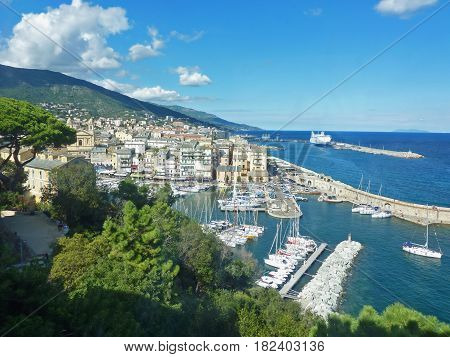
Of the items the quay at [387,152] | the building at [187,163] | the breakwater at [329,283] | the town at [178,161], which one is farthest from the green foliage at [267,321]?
the quay at [387,152]

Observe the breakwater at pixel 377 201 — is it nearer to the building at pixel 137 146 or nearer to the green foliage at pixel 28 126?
the building at pixel 137 146

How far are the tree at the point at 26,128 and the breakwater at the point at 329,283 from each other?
6041 mm

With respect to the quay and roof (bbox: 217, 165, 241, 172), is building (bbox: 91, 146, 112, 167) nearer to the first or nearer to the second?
roof (bbox: 217, 165, 241, 172)

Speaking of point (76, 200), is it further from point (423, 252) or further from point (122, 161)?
point (122, 161)

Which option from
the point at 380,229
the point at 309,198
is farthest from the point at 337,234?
the point at 309,198

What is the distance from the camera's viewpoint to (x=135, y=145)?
30.1 m

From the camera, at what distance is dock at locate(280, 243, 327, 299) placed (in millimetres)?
9936

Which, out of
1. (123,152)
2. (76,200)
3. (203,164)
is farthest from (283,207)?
(76,200)

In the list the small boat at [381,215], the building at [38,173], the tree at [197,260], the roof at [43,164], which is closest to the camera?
the tree at [197,260]

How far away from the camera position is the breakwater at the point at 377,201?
18.0 m

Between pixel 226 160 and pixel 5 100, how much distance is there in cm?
1881

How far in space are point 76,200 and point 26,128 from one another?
4.84 ft

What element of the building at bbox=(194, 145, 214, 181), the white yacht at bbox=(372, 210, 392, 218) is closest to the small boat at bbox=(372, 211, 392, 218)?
the white yacht at bbox=(372, 210, 392, 218)

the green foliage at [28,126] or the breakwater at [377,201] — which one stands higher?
the green foliage at [28,126]
